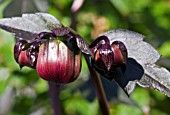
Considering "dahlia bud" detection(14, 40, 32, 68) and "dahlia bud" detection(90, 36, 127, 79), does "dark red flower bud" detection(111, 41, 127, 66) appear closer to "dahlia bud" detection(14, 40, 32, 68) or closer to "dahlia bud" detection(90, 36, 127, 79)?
"dahlia bud" detection(90, 36, 127, 79)

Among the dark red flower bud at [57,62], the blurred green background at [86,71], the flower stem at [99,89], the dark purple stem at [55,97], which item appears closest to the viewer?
the dark red flower bud at [57,62]

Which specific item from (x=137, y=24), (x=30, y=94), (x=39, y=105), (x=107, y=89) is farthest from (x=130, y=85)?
(x=137, y=24)

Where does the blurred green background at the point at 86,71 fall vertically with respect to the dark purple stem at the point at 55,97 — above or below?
above

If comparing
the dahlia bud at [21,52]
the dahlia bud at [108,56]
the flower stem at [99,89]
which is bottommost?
the flower stem at [99,89]

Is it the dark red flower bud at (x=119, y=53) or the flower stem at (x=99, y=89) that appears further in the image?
the flower stem at (x=99, y=89)

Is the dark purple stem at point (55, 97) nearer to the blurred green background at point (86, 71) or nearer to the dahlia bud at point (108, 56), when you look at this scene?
the blurred green background at point (86, 71)

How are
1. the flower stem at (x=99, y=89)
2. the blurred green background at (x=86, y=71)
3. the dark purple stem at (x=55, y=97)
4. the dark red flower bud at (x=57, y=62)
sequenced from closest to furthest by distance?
the dark red flower bud at (x=57, y=62), the flower stem at (x=99, y=89), the dark purple stem at (x=55, y=97), the blurred green background at (x=86, y=71)

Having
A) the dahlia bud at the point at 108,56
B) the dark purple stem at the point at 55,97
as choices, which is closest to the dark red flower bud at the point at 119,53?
the dahlia bud at the point at 108,56

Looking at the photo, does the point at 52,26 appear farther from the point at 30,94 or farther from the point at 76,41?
the point at 30,94
